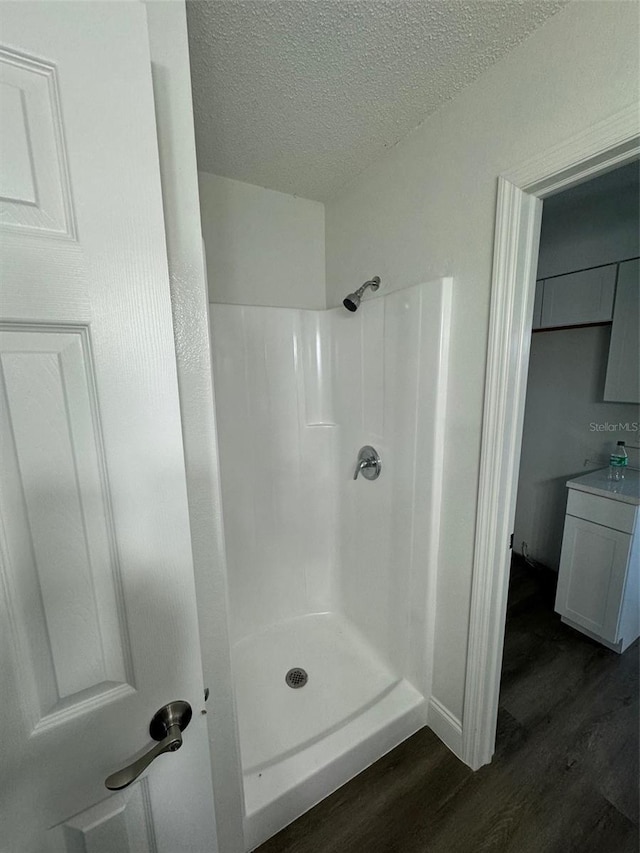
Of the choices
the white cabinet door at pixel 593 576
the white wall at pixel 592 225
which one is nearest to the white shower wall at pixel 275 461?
the white cabinet door at pixel 593 576

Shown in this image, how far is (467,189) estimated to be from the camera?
1.10m

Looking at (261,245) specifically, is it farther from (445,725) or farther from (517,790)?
(517,790)

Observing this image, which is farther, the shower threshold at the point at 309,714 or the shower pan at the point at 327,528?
the shower pan at the point at 327,528

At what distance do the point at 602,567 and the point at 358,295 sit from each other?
194 centimetres

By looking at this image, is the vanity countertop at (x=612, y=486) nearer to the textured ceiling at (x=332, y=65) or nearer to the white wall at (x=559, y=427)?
the white wall at (x=559, y=427)

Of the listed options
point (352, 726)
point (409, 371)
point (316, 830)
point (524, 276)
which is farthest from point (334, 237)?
point (316, 830)

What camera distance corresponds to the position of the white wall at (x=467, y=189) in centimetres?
81

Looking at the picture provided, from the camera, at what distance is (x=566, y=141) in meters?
0.87

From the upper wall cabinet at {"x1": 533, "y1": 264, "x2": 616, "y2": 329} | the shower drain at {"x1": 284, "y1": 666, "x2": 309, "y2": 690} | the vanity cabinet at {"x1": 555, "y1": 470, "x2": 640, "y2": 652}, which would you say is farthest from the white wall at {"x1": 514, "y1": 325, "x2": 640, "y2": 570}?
the shower drain at {"x1": 284, "y1": 666, "x2": 309, "y2": 690}

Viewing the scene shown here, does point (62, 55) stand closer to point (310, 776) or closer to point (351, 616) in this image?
point (310, 776)

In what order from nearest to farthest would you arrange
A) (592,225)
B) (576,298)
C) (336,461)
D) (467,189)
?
(467,189)
(336,461)
(592,225)
(576,298)

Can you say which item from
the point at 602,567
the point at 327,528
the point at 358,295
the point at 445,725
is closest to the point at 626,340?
the point at 602,567

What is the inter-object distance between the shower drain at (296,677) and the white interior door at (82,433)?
1205 mm

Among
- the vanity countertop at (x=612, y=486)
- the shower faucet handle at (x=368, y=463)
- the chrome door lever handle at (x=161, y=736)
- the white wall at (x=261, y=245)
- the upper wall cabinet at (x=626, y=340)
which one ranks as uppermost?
the white wall at (x=261, y=245)
